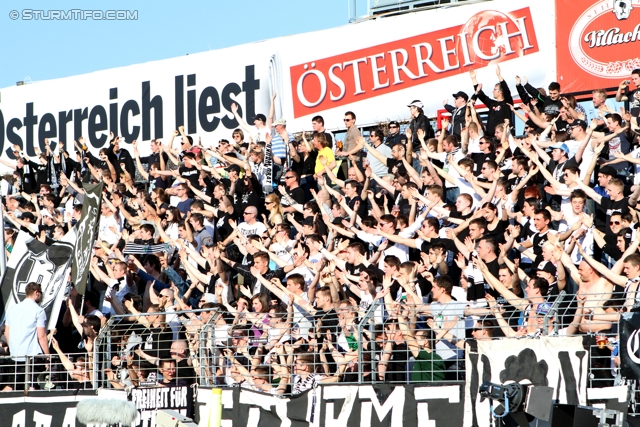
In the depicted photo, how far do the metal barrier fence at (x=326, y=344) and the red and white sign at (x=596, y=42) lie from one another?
20.6ft

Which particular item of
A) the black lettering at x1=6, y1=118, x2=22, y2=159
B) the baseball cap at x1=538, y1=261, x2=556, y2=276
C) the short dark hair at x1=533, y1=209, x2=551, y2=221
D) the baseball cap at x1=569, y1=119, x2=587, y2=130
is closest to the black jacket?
the baseball cap at x1=569, y1=119, x2=587, y2=130

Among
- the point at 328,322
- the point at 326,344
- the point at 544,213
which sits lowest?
the point at 326,344

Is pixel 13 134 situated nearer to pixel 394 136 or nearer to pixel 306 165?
pixel 306 165

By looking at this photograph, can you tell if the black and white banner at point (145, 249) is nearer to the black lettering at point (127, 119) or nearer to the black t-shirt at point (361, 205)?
the black t-shirt at point (361, 205)

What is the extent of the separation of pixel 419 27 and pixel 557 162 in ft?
18.2

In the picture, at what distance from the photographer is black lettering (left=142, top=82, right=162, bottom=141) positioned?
22391 mm

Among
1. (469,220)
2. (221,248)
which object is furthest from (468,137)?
(221,248)

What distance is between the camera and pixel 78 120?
2419cm

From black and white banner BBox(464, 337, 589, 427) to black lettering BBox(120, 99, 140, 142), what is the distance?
576 inches

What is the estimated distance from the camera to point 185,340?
11.8 meters

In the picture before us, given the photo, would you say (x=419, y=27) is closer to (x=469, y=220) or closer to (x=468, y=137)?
(x=468, y=137)

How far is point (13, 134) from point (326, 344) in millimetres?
16734

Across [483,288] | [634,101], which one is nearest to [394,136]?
[634,101]

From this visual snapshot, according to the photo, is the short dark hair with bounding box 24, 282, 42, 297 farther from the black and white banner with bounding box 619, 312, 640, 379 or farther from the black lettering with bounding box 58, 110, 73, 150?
the black lettering with bounding box 58, 110, 73, 150
